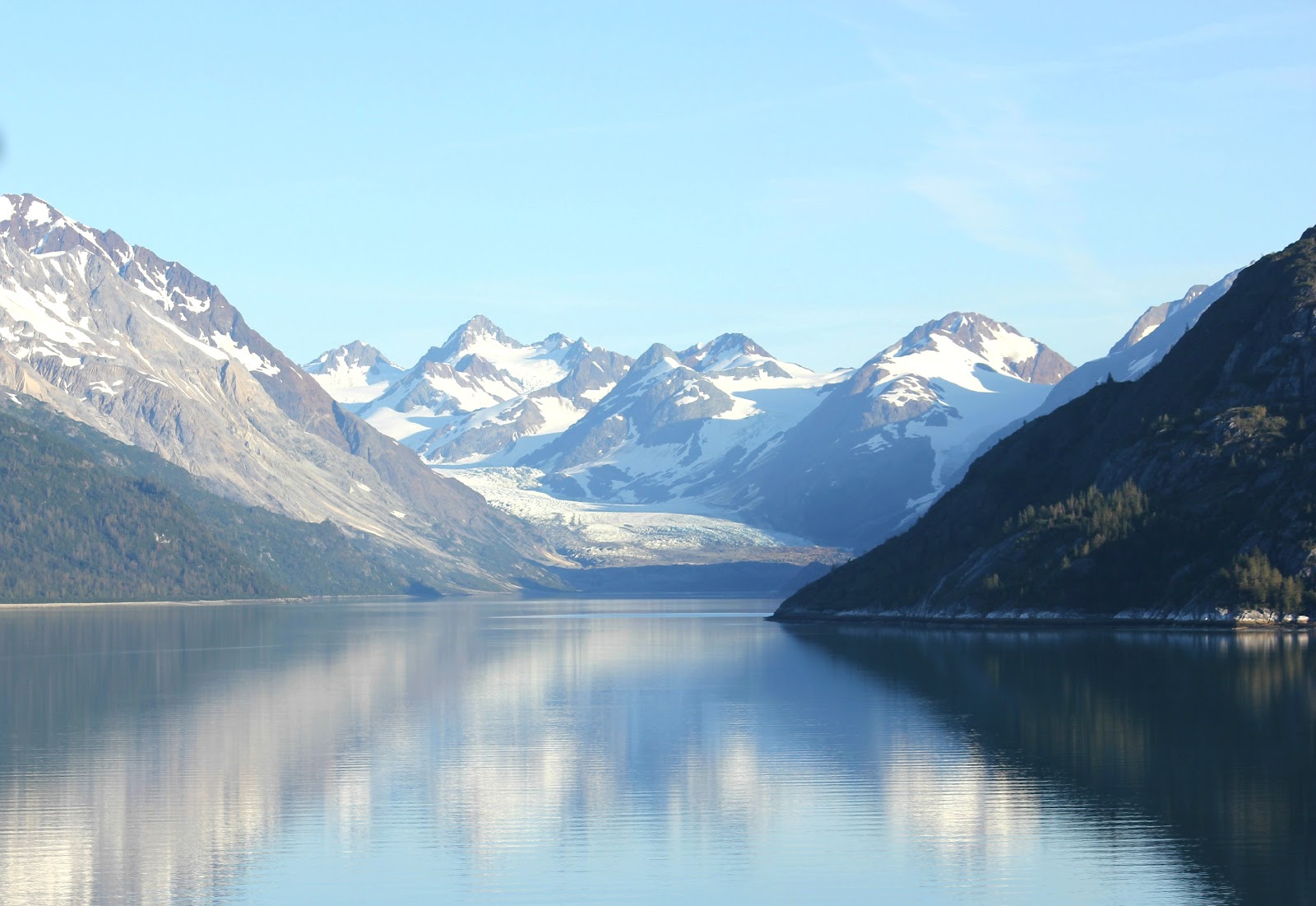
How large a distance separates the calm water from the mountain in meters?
30.4

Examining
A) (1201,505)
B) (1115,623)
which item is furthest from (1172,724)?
(1201,505)

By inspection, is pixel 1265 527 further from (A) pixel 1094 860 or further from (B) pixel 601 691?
(A) pixel 1094 860

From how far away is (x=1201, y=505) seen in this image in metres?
167

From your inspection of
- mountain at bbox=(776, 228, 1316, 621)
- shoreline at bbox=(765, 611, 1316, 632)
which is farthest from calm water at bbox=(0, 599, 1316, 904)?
mountain at bbox=(776, 228, 1316, 621)

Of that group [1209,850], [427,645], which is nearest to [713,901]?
[1209,850]

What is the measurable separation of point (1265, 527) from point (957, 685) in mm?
57629

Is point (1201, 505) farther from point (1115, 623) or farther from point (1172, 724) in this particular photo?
point (1172, 724)

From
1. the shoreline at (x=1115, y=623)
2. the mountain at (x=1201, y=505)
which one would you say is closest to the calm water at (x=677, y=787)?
the shoreline at (x=1115, y=623)

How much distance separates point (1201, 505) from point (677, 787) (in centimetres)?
11150

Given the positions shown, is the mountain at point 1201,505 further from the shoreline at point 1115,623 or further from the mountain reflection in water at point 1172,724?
the mountain reflection in water at point 1172,724

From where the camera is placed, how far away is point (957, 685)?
10912cm

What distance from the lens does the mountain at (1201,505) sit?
6014 inches

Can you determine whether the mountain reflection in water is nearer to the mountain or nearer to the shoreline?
the shoreline

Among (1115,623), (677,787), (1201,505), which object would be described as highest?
(1201,505)
